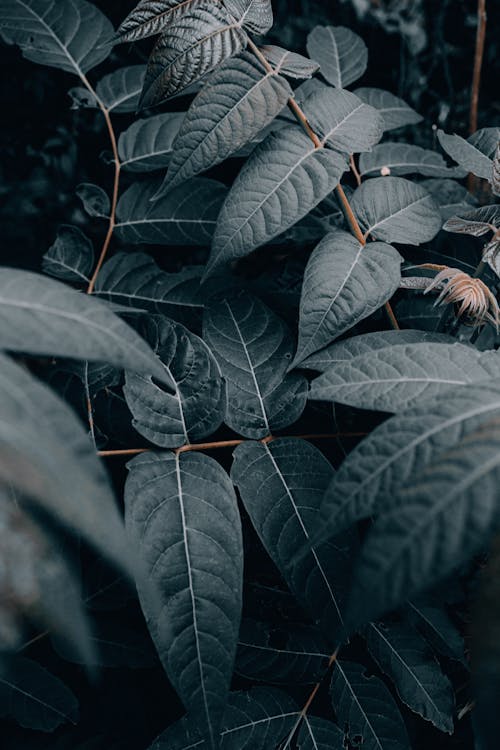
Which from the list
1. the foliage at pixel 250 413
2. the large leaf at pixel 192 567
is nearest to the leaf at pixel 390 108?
the foliage at pixel 250 413

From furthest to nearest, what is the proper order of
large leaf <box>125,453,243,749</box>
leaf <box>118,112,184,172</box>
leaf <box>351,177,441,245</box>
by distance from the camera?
leaf <box>118,112,184,172</box>, leaf <box>351,177,441,245</box>, large leaf <box>125,453,243,749</box>

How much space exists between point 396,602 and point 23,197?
3.61 feet

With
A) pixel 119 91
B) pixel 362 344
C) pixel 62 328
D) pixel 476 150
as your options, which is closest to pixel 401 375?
pixel 362 344

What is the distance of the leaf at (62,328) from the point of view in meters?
0.51

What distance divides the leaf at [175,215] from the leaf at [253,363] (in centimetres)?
14

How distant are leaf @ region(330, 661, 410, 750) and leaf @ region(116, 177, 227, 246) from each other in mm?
A: 660

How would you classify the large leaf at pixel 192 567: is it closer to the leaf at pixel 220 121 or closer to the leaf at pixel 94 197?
the leaf at pixel 220 121

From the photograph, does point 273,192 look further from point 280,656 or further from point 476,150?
point 280,656

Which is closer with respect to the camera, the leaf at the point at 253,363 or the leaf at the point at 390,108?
the leaf at the point at 253,363

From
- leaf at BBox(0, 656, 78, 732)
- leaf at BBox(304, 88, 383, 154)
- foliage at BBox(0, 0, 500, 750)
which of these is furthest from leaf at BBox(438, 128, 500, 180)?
leaf at BBox(0, 656, 78, 732)

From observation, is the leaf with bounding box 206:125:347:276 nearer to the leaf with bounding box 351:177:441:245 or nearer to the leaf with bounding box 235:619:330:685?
the leaf with bounding box 351:177:441:245

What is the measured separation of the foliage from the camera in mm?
495

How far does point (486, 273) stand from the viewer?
930 mm

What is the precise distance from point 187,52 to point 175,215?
251 mm
